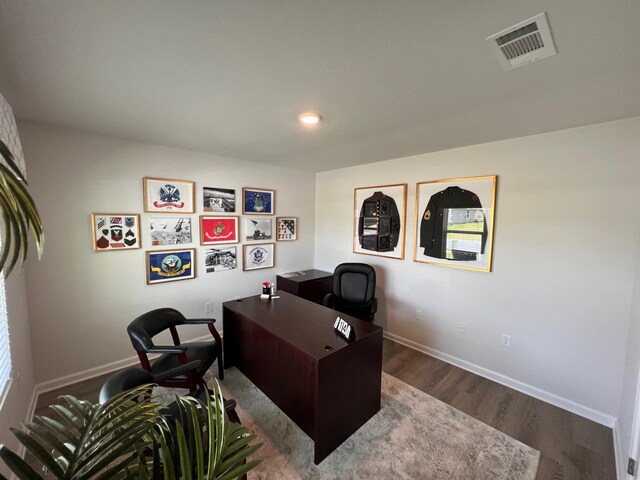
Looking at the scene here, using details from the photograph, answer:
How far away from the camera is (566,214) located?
6.90 feet

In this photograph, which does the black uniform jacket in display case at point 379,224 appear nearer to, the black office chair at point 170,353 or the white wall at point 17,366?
the black office chair at point 170,353

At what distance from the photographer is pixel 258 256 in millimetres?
3594

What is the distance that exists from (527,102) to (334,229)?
265 centimetres


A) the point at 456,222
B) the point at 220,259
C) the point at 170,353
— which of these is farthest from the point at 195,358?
the point at 456,222

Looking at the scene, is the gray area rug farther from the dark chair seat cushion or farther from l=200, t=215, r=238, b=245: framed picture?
l=200, t=215, r=238, b=245: framed picture

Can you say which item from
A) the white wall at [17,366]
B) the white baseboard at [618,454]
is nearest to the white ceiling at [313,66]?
the white wall at [17,366]

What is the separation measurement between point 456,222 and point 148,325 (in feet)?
9.69

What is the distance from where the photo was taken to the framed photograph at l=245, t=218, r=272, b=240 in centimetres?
346

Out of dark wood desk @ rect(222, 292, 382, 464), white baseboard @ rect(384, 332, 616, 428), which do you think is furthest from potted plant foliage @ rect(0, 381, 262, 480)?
white baseboard @ rect(384, 332, 616, 428)

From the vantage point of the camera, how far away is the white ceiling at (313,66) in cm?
97

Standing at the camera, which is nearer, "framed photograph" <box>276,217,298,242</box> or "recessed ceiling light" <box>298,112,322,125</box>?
"recessed ceiling light" <box>298,112,322,125</box>

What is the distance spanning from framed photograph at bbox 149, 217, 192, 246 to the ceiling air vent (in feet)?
9.65

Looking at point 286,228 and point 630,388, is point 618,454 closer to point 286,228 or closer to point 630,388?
point 630,388

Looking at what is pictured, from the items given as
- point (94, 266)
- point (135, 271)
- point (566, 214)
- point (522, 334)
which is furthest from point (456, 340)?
point (94, 266)
